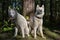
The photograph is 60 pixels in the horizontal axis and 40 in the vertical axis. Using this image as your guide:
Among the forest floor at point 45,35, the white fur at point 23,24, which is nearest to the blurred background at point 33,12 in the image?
the forest floor at point 45,35

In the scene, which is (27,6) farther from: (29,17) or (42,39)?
(42,39)

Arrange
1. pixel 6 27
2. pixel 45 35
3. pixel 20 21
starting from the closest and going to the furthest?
pixel 20 21 < pixel 45 35 < pixel 6 27

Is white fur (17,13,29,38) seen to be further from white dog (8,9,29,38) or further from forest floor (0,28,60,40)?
forest floor (0,28,60,40)

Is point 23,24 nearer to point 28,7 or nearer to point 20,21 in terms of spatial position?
point 20,21

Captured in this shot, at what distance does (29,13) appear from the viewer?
322 cm

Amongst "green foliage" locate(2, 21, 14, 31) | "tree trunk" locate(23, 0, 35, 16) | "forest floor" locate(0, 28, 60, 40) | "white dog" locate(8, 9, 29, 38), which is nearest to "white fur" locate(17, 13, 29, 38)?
"white dog" locate(8, 9, 29, 38)

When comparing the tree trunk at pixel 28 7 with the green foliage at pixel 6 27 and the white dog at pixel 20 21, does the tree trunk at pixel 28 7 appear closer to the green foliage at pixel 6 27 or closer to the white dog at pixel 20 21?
the white dog at pixel 20 21

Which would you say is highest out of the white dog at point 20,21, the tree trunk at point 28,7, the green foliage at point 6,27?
the tree trunk at point 28,7

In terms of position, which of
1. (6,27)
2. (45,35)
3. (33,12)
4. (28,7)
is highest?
(28,7)

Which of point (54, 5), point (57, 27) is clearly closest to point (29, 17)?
point (57, 27)

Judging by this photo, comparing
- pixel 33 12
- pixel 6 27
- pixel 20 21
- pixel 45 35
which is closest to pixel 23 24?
pixel 20 21

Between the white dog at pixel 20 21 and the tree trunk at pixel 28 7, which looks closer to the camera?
the white dog at pixel 20 21

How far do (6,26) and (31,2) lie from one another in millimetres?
789

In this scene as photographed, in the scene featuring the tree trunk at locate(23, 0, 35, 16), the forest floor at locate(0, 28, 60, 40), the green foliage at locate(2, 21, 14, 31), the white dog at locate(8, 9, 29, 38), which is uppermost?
the tree trunk at locate(23, 0, 35, 16)
